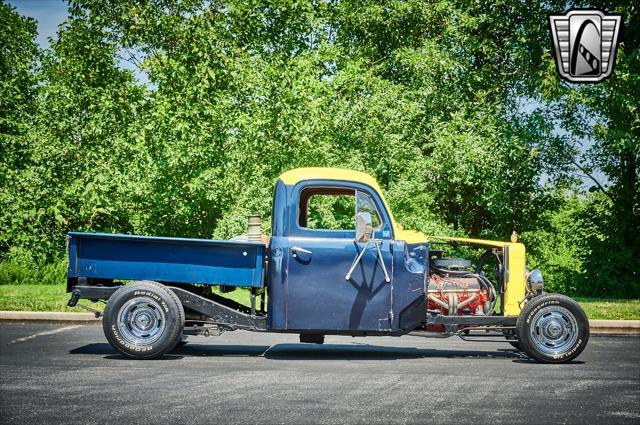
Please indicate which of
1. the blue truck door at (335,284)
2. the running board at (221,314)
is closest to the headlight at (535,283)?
the blue truck door at (335,284)

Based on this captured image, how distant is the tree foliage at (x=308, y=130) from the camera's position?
2038 centimetres

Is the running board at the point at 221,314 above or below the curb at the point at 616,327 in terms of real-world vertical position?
above

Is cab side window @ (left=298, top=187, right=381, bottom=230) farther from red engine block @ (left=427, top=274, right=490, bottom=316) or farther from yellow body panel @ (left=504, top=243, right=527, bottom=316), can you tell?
yellow body panel @ (left=504, top=243, right=527, bottom=316)

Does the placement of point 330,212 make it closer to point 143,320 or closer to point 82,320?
point 82,320

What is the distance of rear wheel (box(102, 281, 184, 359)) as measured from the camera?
894 centimetres

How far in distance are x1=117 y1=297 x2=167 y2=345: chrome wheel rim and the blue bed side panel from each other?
329 mm

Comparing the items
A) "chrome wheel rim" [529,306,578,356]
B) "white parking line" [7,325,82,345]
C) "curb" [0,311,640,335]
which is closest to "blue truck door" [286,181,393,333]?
"chrome wheel rim" [529,306,578,356]

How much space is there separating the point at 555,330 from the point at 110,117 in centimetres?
1662

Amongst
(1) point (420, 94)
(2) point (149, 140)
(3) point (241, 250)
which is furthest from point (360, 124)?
(3) point (241, 250)

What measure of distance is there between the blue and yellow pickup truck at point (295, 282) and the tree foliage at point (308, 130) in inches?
396

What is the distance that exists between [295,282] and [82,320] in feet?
17.4

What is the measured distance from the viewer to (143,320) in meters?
9.04

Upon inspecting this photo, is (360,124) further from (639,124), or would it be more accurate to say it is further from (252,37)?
(639,124)

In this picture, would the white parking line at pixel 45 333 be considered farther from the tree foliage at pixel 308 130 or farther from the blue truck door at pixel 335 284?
the tree foliage at pixel 308 130
